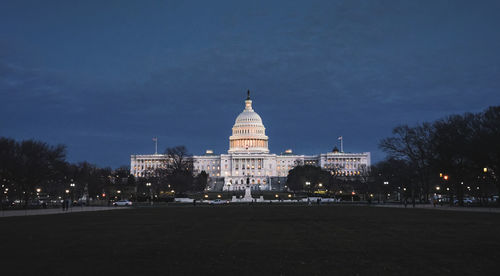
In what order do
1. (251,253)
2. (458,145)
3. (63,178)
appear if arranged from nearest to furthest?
(251,253)
(458,145)
(63,178)

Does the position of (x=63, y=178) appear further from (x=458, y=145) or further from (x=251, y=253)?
(x=251, y=253)

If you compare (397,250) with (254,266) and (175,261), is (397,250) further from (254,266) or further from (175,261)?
(175,261)

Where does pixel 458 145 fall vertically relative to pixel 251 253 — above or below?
above

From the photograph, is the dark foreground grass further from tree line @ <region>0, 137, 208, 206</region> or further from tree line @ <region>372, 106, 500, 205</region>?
tree line @ <region>0, 137, 208, 206</region>

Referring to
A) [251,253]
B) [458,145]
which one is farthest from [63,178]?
[251,253]

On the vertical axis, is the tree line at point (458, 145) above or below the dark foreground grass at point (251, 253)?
above

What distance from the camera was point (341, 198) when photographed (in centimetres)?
9938

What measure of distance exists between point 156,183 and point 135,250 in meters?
102

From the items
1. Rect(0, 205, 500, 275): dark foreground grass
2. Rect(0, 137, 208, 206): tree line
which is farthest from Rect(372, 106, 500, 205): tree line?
Rect(0, 137, 208, 206): tree line

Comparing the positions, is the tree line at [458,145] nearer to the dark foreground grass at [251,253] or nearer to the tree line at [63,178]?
the dark foreground grass at [251,253]

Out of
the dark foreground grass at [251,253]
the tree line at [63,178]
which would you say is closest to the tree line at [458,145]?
the dark foreground grass at [251,253]

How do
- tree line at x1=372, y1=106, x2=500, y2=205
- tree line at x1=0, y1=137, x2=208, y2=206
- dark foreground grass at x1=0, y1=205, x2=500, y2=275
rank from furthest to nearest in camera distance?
tree line at x1=0, y1=137, x2=208, y2=206 < tree line at x1=372, y1=106, x2=500, y2=205 < dark foreground grass at x1=0, y1=205, x2=500, y2=275

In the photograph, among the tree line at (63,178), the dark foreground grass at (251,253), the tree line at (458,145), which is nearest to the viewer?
the dark foreground grass at (251,253)

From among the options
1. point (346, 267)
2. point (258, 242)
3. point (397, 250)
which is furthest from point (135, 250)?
point (397, 250)
